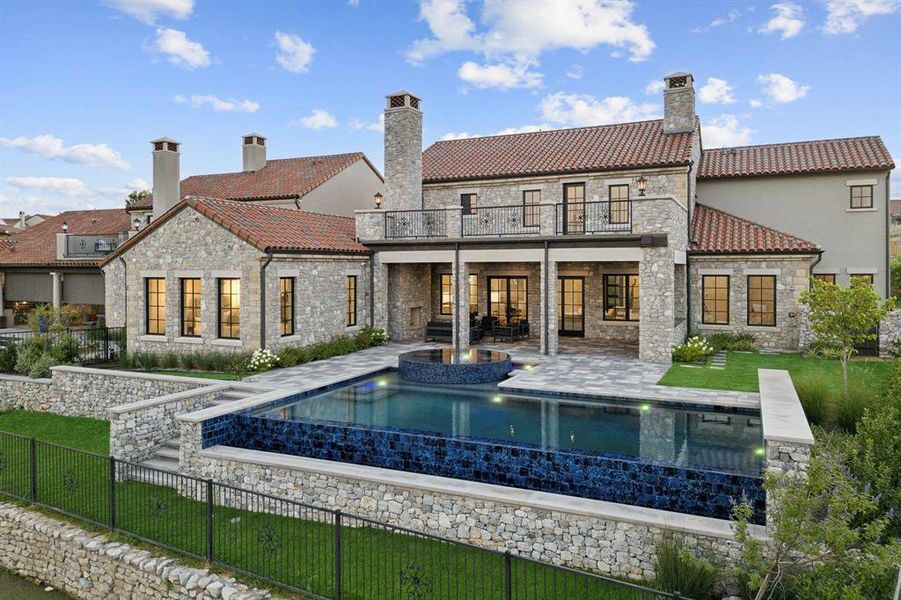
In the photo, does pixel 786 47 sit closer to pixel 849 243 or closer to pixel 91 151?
pixel 849 243

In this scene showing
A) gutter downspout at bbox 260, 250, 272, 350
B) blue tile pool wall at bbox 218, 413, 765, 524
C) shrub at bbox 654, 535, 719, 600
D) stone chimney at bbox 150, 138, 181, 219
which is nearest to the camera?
shrub at bbox 654, 535, 719, 600

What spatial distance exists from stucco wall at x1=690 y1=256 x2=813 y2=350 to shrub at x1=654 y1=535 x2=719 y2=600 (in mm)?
14938

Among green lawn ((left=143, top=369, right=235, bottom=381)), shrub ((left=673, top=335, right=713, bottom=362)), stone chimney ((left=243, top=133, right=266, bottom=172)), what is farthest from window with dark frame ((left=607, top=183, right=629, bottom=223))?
stone chimney ((left=243, top=133, right=266, bottom=172))

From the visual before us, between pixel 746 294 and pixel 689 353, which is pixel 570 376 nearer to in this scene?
pixel 689 353

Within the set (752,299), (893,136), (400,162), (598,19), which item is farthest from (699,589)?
A: (893,136)

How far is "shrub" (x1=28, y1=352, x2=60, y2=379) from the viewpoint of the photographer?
54.8ft

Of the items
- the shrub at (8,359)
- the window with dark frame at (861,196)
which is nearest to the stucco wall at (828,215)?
the window with dark frame at (861,196)

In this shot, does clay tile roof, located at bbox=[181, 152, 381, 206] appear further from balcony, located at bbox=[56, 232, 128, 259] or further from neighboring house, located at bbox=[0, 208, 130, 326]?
neighboring house, located at bbox=[0, 208, 130, 326]

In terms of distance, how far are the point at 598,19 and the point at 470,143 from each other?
7.73m

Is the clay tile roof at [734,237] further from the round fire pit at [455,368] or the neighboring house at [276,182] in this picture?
the neighboring house at [276,182]

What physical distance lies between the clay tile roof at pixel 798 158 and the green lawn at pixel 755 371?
7.57 meters

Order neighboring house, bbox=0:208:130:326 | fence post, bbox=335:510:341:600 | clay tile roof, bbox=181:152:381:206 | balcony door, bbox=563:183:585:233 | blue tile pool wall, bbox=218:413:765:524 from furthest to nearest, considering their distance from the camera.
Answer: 1. neighboring house, bbox=0:208:130:326
2. clay tile roof, bbox=181:152:381:206
3. balcony door, bbox=563:183:585:233
4. blue tile pool wall, bbox=218:413:765:524
5. fence post, bbox=335:510:341:600

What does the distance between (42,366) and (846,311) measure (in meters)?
20.6

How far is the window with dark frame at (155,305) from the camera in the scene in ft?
59.9
